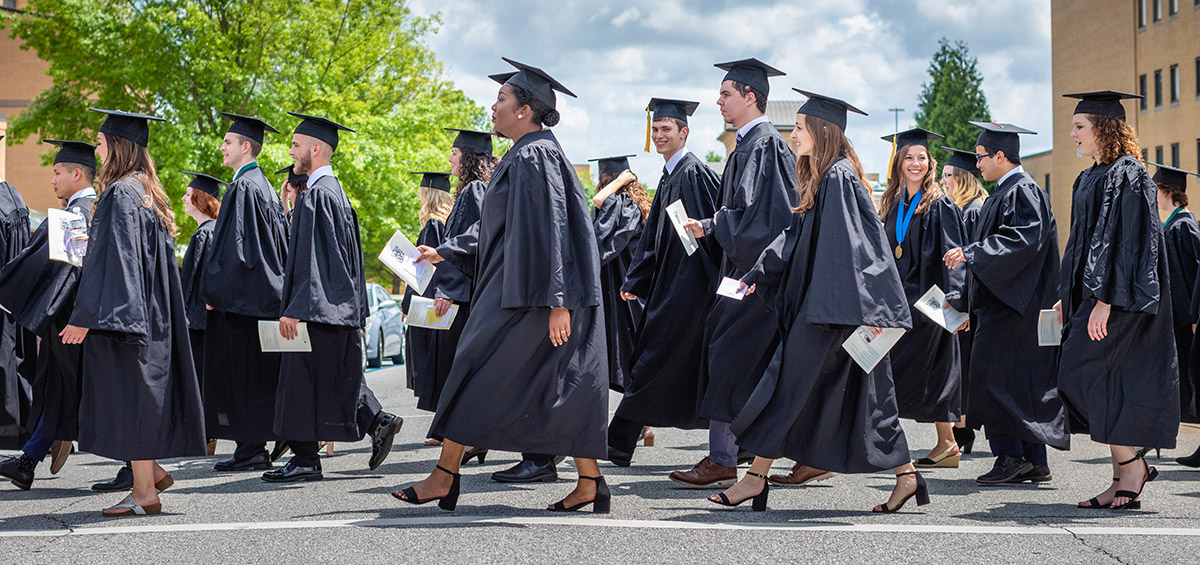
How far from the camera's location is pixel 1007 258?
7.38 metres

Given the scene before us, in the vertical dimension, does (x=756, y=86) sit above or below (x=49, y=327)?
above

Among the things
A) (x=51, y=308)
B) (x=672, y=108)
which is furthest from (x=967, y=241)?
(x=51, y=308)

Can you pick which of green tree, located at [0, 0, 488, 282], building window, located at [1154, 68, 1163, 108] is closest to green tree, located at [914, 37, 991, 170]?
building window, located at [1154, 68, 1163, 108]

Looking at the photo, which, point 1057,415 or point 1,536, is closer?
point 1,536

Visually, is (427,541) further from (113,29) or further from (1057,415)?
(113,29)

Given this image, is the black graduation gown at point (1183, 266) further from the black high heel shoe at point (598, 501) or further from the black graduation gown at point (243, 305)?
the black graduation gown at point (243, 305)

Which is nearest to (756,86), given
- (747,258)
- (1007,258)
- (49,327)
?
(747,258)

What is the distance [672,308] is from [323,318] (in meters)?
2.02

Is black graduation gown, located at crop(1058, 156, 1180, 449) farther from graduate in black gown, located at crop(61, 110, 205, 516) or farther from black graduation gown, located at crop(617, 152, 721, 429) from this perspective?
graduate in black gown, located at crop(61, 110, 205, 516)

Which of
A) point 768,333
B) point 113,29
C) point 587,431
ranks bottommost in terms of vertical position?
point 587,431

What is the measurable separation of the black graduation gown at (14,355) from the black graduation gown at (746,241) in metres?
3.99

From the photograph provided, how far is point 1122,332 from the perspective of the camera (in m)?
6.54

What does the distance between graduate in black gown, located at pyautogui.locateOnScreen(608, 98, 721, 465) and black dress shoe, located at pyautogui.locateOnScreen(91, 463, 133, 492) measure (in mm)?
2782

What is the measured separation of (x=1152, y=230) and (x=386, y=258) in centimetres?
407
